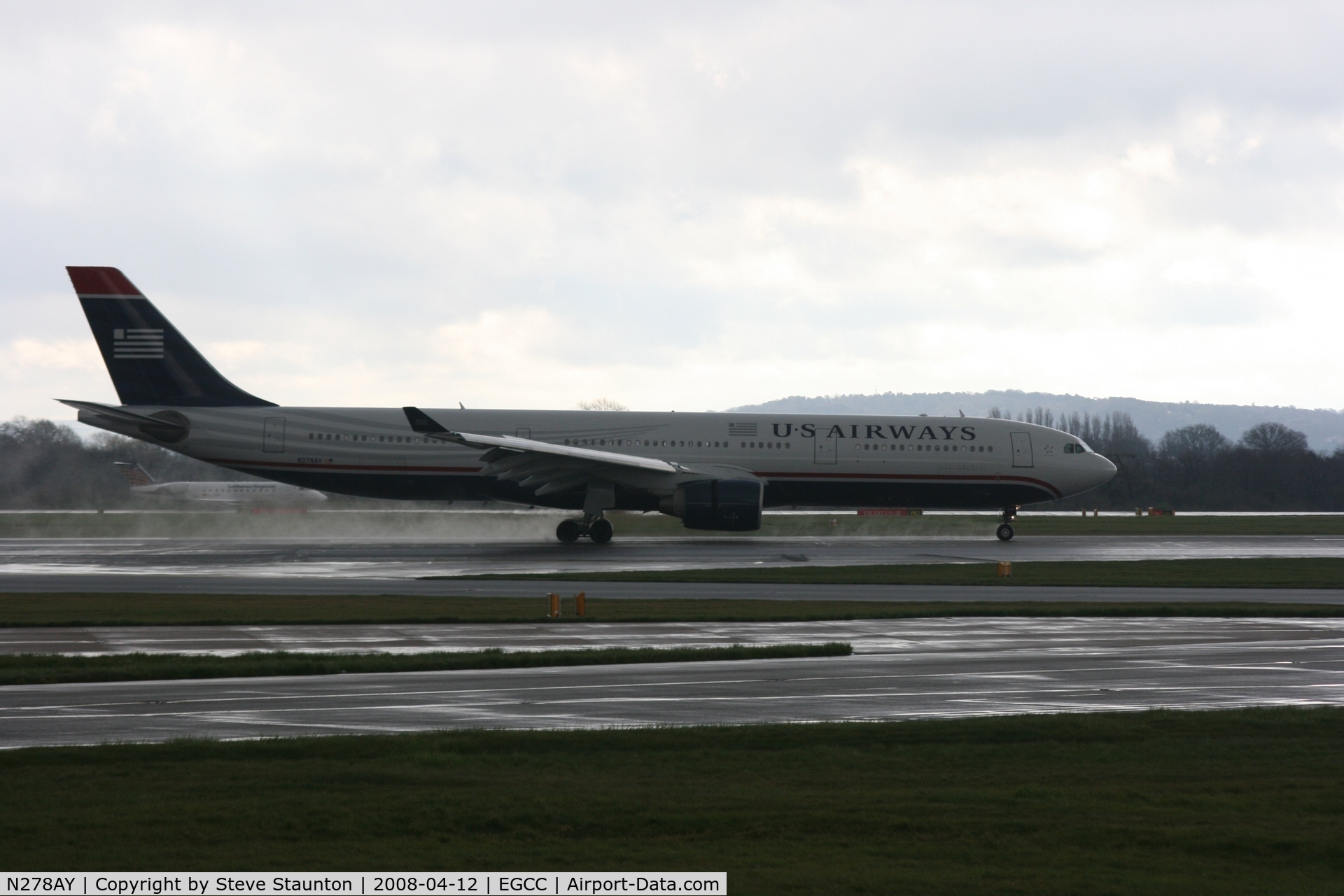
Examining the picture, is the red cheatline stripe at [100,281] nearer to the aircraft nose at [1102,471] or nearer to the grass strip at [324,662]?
the grass strip at [324,662]

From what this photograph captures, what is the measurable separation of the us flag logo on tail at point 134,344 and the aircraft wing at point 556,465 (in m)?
8.99

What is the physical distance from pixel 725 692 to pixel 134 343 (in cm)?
3111

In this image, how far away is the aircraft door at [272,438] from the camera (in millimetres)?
36875

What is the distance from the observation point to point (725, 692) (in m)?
12.2

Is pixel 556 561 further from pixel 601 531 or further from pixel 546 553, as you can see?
pixel 601 531

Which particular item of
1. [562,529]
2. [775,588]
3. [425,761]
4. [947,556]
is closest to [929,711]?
[425,761]

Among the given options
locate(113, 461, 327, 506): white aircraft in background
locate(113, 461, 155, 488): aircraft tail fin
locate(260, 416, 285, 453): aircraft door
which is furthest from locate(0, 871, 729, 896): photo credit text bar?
locate(113, 461, 155, 488): aircraft tail fin

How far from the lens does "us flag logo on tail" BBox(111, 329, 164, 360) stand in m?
36.9

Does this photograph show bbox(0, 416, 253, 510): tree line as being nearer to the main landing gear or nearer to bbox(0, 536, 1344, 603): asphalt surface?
bbox(0, 536, 1344, 603): asphalt surface

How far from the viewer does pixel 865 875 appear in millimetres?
5988

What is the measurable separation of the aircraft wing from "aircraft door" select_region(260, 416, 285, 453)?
15.3 feet

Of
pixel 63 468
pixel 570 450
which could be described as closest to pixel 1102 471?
pixel 570 450

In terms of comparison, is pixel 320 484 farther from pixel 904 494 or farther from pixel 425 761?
pixel 425 761

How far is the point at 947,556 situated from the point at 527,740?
83.3 ft
